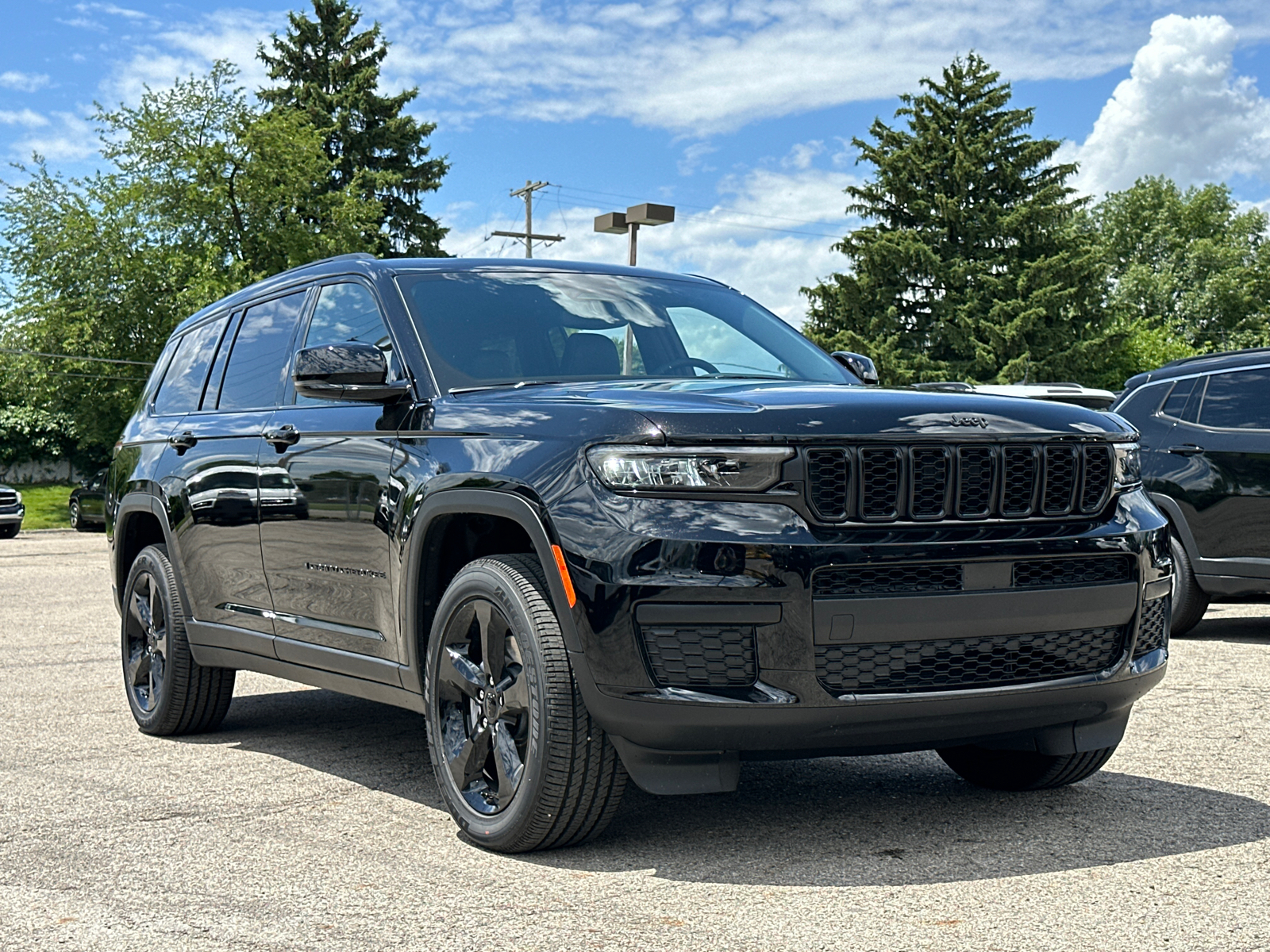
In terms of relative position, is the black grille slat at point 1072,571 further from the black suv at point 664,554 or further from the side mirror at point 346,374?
the side mirror at point 346,374

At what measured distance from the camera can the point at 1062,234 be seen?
51.5 meters

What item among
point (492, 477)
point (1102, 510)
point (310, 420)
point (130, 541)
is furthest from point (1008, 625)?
point (130, 541)

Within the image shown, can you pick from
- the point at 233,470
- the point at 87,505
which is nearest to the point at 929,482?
the point at 233,470

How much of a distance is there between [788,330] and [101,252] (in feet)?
139

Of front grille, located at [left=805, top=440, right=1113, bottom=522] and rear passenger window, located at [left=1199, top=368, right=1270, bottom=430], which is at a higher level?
front grille, located at [left=805, top=440, right=1113, bottom=522]

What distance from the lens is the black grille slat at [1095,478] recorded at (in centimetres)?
428

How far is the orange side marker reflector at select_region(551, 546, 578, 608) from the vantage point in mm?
3939

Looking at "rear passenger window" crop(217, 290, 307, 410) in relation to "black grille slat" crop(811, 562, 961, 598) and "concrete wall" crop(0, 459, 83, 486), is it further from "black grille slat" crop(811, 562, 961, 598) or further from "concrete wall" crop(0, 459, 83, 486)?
"concrete wall" crop(0, 459, 83, 486)

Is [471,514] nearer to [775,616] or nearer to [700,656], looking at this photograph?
[700,656]

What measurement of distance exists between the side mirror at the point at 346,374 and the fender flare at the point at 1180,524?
6.17 metres

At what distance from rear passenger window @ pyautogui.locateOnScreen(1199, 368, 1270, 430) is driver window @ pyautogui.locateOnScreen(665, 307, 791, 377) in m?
5.05

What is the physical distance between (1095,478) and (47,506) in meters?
48.9

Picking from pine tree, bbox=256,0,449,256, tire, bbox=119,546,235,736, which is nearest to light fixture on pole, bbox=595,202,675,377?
tire, bbox=119,546,235,736

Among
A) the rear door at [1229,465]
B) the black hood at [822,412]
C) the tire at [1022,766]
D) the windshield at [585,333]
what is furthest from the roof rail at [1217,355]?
the black hood at [822,412]
